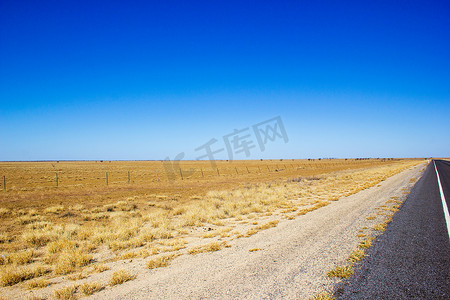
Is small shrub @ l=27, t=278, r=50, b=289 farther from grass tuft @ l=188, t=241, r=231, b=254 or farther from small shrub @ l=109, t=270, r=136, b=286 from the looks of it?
grass tuft @ l=188, t=241, r=231, b=254

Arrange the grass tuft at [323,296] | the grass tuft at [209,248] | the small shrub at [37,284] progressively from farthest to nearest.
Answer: the grass tuft at [209,248] < the small shrub at [37,284] < the grass tuft at [323,296]

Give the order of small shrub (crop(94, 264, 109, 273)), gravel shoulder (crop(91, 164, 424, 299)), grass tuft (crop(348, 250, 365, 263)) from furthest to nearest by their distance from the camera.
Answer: small shrub (crop(94, 264, 109, 273)), grass tuft (crop(348, 250, 365, 263)), gravel shoulder (crop(91, 164, 424, 299))

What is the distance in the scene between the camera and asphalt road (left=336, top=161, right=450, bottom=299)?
13.8 ft

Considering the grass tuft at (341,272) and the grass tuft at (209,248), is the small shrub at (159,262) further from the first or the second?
the grass tuft at (341,272)

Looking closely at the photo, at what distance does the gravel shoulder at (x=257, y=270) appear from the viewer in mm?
4625

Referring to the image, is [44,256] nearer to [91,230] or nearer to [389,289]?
[91,230]

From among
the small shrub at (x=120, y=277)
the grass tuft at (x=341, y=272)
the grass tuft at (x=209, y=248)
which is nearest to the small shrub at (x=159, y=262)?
the small shrub at (x=120, y=277)

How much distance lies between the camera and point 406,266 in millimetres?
5129

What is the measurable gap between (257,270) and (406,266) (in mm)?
3266

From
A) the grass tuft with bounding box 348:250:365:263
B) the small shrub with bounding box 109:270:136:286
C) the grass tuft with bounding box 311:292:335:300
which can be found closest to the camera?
the grass tuft with bounding box 311:292:335:300

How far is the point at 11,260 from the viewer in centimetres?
732

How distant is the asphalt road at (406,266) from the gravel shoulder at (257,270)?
554mm

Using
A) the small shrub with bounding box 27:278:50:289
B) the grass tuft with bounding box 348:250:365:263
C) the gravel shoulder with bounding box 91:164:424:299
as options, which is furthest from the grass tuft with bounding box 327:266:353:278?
the small shrub with bounding box 27:278:50:289

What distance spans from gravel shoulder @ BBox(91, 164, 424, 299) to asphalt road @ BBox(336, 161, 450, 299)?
55 cm
